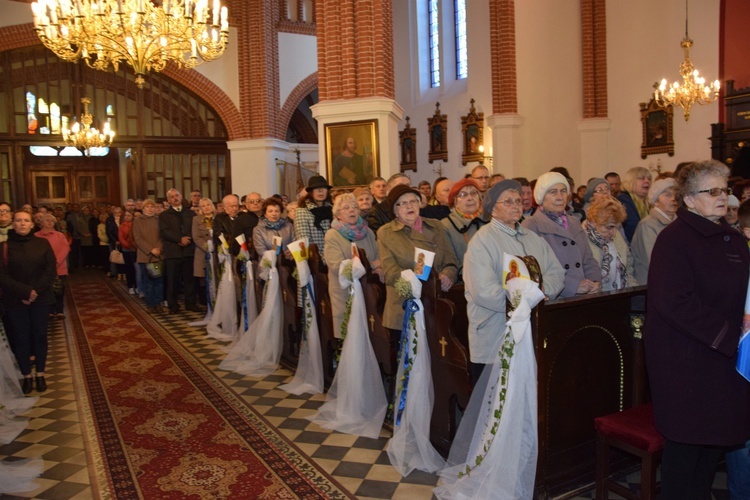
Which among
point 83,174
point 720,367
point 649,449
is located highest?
point 83,174

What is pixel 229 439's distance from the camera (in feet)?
15.4

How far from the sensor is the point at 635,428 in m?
3.21

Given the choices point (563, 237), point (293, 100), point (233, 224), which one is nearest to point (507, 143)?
point (293, 100)

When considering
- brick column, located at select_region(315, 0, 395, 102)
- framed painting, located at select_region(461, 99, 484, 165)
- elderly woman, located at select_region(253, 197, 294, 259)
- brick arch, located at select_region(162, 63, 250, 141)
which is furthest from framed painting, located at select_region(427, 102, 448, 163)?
elderly woman, located at select_region(253, 197, 294, 259)

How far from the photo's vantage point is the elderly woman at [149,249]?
9961 mm

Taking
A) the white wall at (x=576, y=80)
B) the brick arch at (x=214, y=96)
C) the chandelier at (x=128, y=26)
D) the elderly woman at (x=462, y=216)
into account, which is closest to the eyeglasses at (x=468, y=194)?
the elderly woman at (x=462, y=216)

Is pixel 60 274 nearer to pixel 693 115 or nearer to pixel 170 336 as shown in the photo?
pixel 170 336

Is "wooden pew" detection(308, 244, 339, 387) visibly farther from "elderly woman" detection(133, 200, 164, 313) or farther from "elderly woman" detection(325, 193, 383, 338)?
"elderly woman" detection(133, 200, 164, 313)

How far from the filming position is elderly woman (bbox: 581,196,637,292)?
14.6 ft

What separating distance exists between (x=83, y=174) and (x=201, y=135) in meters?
4.17

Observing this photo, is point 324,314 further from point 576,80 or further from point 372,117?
point 576,80

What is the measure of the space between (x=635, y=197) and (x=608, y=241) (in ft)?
5.63

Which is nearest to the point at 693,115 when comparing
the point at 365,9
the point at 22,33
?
the point at 365,9

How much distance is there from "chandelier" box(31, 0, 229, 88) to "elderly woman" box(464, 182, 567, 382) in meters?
5.63
